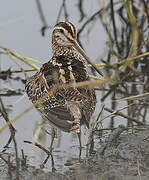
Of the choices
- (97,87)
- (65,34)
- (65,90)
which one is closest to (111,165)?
(65,90)

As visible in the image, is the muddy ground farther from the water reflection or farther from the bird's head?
the bird's head

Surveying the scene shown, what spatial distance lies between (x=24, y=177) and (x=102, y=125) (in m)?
1.45

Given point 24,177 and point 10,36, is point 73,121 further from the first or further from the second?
point 10,36

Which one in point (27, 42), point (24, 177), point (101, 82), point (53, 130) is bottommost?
point (24, 177)

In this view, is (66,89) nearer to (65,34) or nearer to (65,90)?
(65,90)

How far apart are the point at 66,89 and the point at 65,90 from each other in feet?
0.04

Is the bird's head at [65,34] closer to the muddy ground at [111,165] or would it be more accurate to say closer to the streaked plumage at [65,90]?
the streaked plumage at [65,90]

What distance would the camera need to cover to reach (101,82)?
3.01 metres

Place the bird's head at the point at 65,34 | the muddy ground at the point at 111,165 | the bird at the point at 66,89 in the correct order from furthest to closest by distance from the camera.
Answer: the bird's head at the point at 65,34, the bird at the point at 66,89, the muddy ground at the point at 111,165

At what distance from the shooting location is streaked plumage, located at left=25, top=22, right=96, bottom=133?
4270 mm

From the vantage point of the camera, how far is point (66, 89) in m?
4.49

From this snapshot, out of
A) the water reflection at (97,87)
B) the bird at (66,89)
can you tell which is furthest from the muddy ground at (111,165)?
the bird at (66,89)

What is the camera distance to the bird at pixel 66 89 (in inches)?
168

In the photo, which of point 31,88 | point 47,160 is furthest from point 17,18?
point 47,160
